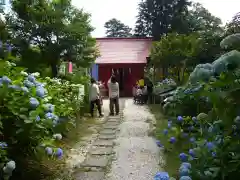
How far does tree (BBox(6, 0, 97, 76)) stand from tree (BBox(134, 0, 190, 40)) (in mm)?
21421

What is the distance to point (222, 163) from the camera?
8.07ft

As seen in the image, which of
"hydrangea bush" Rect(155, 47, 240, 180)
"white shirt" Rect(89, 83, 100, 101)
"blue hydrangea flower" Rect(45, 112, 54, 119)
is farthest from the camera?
"white shirt" Rect(89, 83, 100, 101)

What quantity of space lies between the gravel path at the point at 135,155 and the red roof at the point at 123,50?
12.9 meters

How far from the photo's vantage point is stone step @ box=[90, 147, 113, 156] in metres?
6.12

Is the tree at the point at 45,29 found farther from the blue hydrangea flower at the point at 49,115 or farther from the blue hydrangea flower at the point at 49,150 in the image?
the blue hydrangea flower at the point at 49,150

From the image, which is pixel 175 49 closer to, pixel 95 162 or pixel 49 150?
pixel 95 162

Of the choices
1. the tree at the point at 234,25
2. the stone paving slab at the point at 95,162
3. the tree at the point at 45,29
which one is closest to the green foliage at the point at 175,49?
the tree at the point at 45,29

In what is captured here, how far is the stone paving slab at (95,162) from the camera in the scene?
17.4ft

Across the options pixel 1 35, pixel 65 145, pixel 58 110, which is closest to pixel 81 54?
pixel 1 35

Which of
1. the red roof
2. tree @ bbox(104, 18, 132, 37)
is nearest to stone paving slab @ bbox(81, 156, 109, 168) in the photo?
the red roof

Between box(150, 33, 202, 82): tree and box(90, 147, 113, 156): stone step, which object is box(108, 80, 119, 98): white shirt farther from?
box(90, 147, 113, 156): stone step

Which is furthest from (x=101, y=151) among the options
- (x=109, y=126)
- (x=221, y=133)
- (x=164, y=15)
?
(x=164, y=15)

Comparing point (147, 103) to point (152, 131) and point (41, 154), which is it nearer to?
point (152, 131)

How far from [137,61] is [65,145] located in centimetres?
1535
